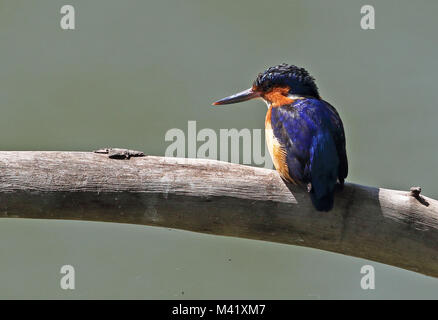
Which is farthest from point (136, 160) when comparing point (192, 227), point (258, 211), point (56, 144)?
point (56, 144)

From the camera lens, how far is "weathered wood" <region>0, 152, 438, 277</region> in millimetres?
2076

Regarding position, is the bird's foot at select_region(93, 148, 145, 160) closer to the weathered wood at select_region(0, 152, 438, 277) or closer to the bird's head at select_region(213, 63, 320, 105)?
the weathered wood at select_region(0, 152, 438, 277)

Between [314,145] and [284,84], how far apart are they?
1.63ft

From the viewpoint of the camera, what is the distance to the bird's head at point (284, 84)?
2.67m

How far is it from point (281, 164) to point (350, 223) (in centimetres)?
33

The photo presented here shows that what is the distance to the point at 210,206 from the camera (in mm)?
A: 2096

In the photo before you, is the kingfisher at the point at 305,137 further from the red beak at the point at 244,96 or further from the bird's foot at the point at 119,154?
the bird's foot at the point at 119,154

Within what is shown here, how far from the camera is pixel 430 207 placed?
2170mm

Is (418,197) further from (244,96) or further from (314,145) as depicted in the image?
(244,96)

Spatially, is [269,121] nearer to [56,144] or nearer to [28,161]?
[28,161]

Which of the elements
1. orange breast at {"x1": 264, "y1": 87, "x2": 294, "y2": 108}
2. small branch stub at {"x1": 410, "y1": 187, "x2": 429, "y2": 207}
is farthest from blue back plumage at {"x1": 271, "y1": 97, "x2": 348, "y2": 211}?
small branch stub at {"x1": 410, "y1": 187, "x2": 429, "y2": 207}

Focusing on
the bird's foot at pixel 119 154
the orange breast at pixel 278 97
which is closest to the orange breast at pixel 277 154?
the orange breast at pixel 278 97

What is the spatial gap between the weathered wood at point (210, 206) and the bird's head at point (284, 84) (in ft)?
2.04

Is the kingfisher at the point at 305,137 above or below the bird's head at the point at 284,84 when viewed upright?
below
